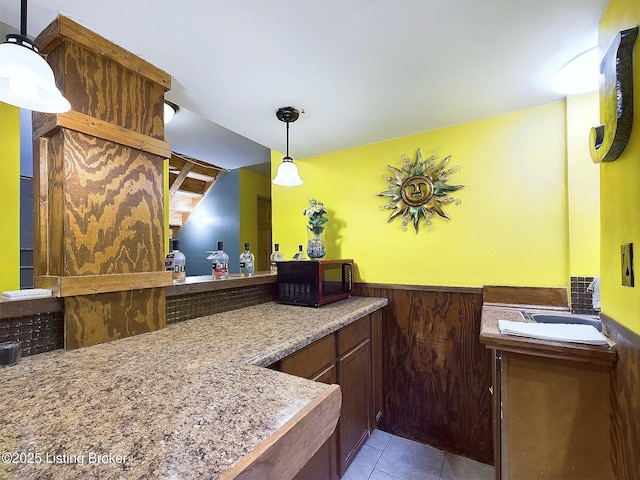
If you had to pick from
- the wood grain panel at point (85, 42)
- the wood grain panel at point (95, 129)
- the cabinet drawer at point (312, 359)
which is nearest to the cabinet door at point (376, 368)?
the cabinet drawer at point (312, 359)

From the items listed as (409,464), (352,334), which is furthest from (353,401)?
(409,464)

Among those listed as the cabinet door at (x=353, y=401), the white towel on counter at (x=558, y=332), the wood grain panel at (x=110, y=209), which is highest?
the wood grain panel at (x=110, y=209)

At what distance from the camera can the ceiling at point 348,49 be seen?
3.39ft

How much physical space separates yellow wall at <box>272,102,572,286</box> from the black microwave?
38cm

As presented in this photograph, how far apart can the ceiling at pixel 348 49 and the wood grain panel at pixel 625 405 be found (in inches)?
44.6

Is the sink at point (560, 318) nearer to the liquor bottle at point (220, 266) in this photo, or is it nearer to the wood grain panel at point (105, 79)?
the liquor bottle at point (220, 266)

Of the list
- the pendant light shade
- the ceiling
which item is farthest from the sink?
the pendant light shade

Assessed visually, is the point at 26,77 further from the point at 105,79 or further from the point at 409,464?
the point at 409,464

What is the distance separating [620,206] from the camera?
954mm

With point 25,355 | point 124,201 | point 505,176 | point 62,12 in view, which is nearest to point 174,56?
point 62,12

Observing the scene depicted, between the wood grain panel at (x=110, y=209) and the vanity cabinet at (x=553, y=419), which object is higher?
the wood grain panel at (x=110, y=209)

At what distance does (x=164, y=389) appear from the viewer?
30.2 inches

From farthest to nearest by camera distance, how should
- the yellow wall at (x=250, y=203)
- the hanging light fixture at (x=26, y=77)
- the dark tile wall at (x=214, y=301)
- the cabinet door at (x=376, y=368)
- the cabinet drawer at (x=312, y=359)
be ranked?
the yellow wall at (x=250, y=203)
the cabinet door at (x=376, y=368)
the dark tile wall at (x=214, y=301)
the cabinet drawer at (x=312, y=359)
the hanging light fixture at (x=26, y=77)

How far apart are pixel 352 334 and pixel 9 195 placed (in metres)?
1.98
